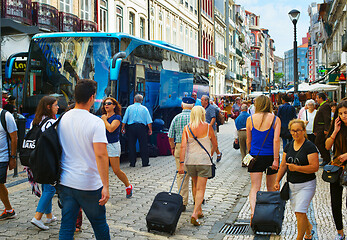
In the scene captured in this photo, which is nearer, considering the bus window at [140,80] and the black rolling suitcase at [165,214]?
the black rolling suitcase at [165,214]

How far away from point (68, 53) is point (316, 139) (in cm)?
635

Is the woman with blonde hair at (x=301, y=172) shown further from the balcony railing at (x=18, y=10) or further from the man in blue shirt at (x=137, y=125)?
the balcony railing at (x=18, y=10)

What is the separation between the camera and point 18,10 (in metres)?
19.3

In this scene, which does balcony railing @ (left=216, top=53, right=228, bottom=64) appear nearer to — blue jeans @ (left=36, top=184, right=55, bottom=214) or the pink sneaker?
→ the pink sneaker

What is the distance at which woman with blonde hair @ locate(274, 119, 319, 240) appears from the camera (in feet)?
Answer: 18.0

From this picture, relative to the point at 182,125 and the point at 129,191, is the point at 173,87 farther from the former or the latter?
the point at 182,125

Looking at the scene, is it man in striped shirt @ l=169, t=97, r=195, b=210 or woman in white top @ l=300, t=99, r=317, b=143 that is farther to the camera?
woman in white top @ l=300, t=99, r=317, b=143

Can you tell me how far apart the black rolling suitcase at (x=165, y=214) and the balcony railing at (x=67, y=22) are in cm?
1686

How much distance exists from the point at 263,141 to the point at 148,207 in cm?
234

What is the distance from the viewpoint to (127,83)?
1291 cm

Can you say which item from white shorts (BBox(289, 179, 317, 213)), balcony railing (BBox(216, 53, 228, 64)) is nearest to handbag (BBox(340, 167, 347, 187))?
white shorts (BBox(289, 179, 317, 213))

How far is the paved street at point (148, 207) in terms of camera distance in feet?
20.7

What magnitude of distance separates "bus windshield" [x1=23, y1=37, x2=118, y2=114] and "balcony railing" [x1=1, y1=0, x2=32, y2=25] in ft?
22.3

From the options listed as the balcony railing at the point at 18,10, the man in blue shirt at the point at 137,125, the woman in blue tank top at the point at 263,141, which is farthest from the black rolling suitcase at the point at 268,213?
the balcony railing at the point at 18,10
